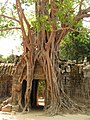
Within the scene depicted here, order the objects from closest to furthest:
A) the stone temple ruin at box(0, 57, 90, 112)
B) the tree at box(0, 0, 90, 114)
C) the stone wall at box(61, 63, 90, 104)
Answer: the tree at box(0, 0, 90, 114)
the stone temple ruin at box(0, 57, 90, 112)
the stone wall at box(61, 63, 90, 104)

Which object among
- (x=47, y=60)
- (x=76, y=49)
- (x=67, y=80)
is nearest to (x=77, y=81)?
(x=67, y=80)

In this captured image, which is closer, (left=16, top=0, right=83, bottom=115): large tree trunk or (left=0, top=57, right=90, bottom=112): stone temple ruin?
(left=16, top=0, right=83, bottom=115): large tree trunk

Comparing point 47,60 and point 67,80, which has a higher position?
point 47,60

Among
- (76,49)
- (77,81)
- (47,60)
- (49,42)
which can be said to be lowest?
(77,81)

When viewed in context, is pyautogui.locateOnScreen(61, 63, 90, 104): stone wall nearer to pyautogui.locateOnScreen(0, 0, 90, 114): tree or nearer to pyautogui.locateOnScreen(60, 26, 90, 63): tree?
pyautogui.locateOnScreen(0, 0, 90, 114): tree

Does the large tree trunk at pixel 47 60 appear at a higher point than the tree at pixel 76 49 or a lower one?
lower

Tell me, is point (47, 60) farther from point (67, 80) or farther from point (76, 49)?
point (76, 49)

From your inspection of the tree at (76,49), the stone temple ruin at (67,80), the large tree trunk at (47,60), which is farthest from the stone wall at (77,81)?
the tree at (76,49)

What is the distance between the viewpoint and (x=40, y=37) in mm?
9227

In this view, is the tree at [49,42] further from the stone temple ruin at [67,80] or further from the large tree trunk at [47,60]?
the stone temple ruin at [67,80]

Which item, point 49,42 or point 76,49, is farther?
point 76,49

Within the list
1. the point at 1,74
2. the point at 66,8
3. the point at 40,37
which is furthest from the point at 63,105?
the point at 1,74

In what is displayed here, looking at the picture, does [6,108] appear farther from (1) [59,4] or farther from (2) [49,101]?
(1) [59,4]

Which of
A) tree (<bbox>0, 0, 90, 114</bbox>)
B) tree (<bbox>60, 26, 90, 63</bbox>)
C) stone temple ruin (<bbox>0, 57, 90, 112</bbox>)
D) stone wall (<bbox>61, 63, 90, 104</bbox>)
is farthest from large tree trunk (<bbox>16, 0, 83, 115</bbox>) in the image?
tree (<bbox>60, 26, 90, 63</bbox>)
